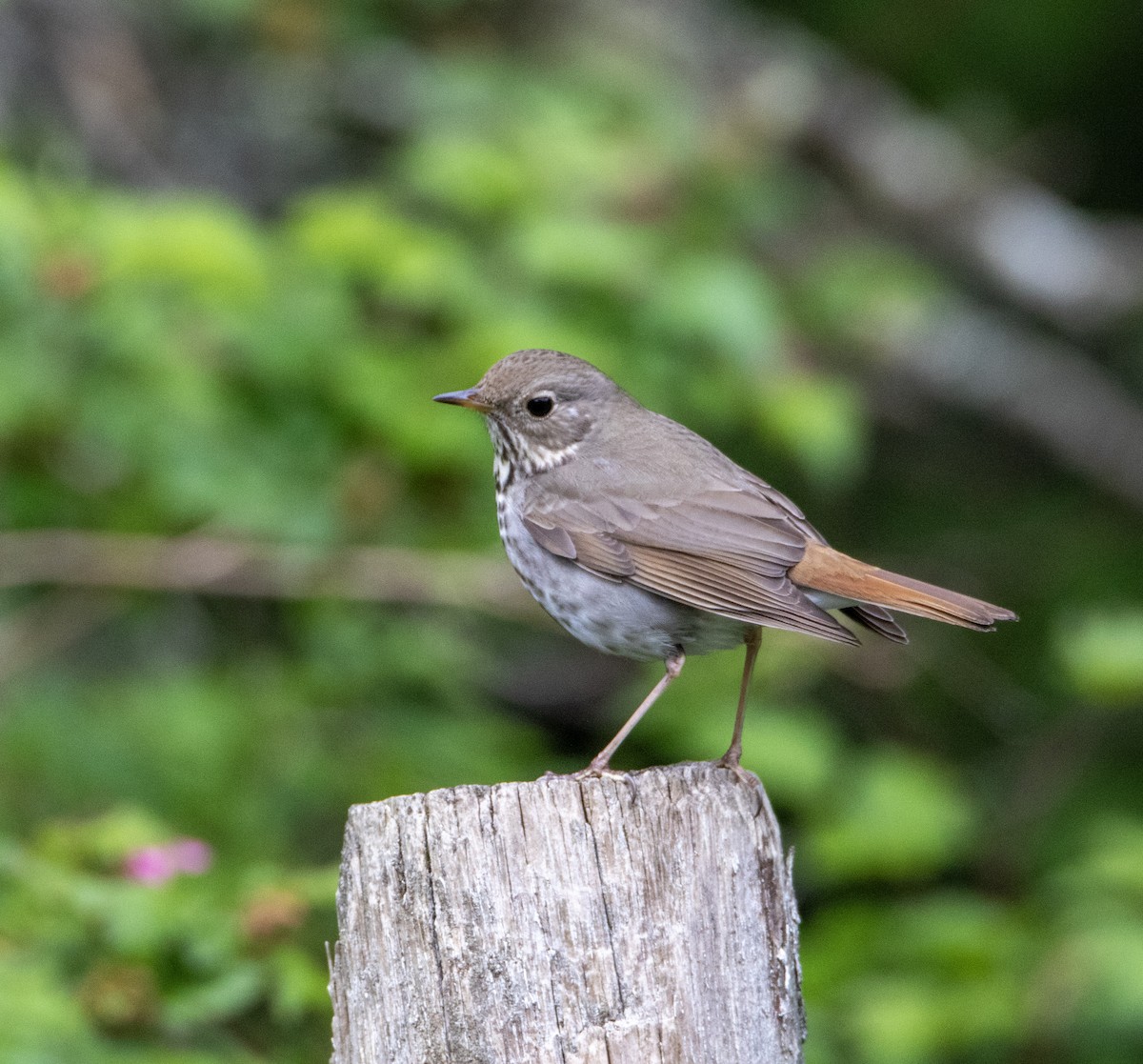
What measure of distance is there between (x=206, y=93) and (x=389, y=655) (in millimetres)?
3324

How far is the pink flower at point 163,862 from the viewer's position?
12.1 feet

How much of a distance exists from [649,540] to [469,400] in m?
0.67

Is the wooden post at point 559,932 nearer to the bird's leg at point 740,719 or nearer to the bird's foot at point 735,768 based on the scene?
the bird's foot at point 735,768

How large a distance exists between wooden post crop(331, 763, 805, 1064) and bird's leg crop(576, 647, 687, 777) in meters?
0.29

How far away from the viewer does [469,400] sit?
4375 mm

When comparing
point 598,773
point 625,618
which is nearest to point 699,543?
point 625,618

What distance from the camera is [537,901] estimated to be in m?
2.88

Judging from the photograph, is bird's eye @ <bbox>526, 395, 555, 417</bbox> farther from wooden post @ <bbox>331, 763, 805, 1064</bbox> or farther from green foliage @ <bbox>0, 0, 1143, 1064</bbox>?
wooden post @ <bbox>331, 763, 805, 1064</bbox>

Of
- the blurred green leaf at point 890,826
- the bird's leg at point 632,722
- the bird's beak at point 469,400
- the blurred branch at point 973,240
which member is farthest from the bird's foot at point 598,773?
the blurred branch at point 973,240

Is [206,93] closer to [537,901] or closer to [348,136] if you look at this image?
[348,136]

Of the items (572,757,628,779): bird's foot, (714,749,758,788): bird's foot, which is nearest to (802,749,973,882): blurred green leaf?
(714,749,758,788): bird's foot

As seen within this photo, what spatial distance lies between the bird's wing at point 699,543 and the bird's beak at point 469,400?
0.29m

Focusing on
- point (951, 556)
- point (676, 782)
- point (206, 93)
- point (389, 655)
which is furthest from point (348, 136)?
point (676, 782)

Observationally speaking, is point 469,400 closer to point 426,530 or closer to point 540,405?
point 540,405
